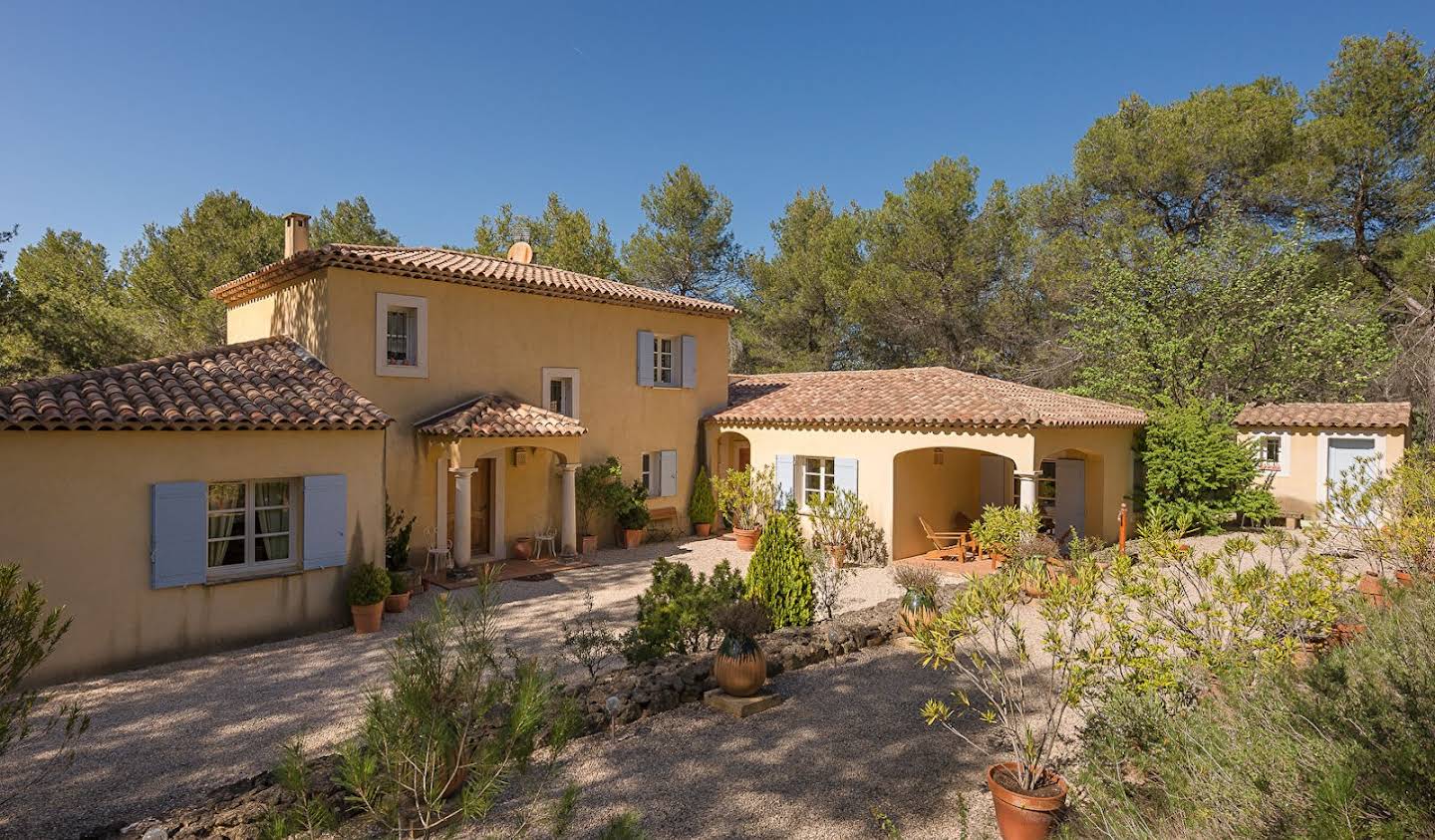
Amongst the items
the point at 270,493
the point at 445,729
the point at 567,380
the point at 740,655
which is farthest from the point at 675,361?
the point at 445,729

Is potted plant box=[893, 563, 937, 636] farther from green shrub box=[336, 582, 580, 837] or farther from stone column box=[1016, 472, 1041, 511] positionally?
green shrub box=[336, 582, 580, 837]

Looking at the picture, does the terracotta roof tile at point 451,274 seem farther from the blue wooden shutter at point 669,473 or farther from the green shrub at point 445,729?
the green shrub at point 445,729

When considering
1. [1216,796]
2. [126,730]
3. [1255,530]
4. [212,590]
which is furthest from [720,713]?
[1255,530]

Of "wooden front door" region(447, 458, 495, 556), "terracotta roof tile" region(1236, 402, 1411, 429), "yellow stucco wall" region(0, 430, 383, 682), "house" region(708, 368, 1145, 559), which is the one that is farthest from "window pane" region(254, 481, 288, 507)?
"terracotta roof tile" region(1236, 402, 1411, 429)

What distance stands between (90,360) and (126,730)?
18.4 m

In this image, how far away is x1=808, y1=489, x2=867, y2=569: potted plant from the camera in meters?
15.7

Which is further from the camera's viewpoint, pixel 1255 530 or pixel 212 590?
pixel 1255 530

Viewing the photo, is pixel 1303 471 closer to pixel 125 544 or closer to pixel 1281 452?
pixel 1281 452

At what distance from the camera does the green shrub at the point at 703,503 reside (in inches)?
734

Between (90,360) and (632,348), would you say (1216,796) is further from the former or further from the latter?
(90,360)

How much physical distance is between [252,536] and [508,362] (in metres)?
6.42

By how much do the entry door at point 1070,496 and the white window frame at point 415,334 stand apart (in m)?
14.9

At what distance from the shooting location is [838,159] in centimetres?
2588

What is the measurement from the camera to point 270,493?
10359 millimetres
